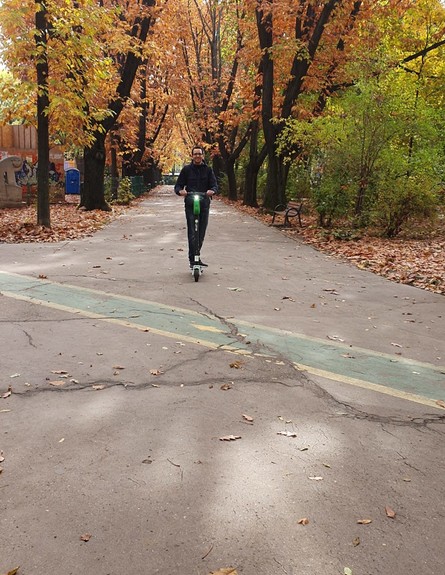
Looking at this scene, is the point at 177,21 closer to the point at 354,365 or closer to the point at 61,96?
the point at 61,96

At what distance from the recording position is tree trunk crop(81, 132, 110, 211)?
64.7ft

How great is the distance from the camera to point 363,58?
1548cm

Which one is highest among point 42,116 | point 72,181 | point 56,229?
point 42,116

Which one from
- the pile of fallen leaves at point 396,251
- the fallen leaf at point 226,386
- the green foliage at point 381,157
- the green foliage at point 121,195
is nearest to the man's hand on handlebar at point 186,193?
the pile of fallen leaves at point 396,251

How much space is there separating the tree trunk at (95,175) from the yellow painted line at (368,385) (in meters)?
16.6

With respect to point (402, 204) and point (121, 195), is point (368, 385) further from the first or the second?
point (121, 195)

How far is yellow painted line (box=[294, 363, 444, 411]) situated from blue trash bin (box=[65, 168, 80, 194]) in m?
23.7

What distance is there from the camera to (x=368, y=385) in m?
4.36

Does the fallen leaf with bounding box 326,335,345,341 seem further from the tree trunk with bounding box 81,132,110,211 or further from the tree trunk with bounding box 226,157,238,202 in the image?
the tree trunk with bounding box 226,157,238,202

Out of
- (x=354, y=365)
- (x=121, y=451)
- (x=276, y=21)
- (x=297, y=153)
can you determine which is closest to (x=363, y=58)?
(x=297, y=153)

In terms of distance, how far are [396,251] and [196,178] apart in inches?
221

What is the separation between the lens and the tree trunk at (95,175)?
19734mm

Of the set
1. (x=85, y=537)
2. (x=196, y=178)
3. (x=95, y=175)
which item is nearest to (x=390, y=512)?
(x=85, y=537)

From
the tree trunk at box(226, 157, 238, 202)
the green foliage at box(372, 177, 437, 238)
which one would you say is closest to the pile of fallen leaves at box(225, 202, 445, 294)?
the green foliage at box(372, 177, 437, 238)
